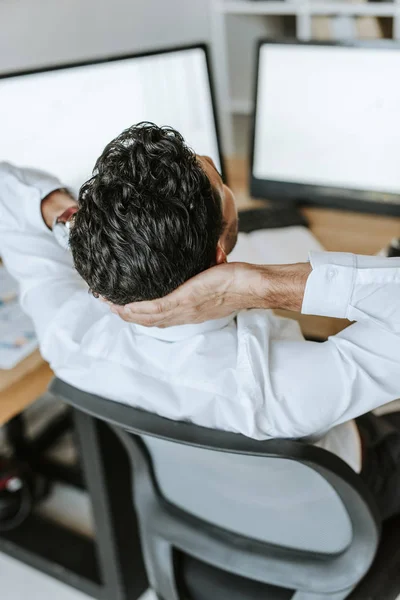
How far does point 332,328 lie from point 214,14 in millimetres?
1484

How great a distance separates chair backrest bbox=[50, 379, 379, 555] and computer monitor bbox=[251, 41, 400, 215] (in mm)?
836

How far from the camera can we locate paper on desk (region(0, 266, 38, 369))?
110 centimetres

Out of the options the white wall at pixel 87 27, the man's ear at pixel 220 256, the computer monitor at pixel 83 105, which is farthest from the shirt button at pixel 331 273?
the white wall at pixel 87 27

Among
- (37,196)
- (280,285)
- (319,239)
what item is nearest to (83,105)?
(37,196)

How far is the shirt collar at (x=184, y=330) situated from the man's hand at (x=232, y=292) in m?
0.05

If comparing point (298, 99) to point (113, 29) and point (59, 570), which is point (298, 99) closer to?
point (113, 29)

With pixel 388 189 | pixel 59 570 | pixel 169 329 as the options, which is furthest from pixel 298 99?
pixel 59 570

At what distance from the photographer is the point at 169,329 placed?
0.84m

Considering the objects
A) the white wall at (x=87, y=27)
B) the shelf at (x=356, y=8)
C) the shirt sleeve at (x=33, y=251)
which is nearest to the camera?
the shirt sleeve at (x=33, y=251)

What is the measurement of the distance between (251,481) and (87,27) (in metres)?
1.38

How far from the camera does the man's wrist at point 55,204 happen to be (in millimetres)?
1010

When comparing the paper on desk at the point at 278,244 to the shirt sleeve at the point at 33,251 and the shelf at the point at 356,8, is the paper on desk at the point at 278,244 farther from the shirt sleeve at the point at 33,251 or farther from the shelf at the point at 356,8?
the shelf at the point at 356,8

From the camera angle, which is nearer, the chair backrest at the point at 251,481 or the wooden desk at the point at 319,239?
the chair backrest at the point at 251,481

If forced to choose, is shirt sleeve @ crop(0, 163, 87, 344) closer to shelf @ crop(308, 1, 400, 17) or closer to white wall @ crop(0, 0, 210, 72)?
white wall @ crop(0, 0, 210, 72)
